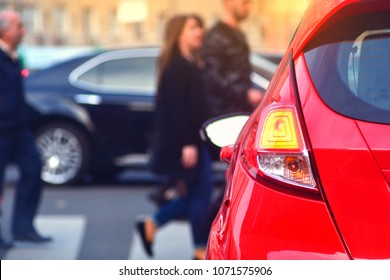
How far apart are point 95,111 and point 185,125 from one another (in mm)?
5141

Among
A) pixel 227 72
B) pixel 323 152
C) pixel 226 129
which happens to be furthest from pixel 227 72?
pixel 323 152

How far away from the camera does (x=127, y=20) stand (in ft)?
118

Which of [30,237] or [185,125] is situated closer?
[185,125]

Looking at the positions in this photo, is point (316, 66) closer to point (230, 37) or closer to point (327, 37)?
point (327, 37)

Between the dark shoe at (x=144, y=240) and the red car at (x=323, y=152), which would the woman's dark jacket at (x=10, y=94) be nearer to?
the dark shoe at (x=144, y=240)

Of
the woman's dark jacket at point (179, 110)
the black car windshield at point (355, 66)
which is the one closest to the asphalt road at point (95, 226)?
the woman's dark jacket at point (179, 110)

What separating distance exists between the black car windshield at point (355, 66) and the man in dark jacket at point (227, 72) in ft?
14.7

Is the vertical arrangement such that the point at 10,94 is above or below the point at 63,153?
above

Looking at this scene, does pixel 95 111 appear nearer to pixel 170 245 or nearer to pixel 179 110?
pixel 170 245

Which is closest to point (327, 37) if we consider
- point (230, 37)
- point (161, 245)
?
point (230, 37)

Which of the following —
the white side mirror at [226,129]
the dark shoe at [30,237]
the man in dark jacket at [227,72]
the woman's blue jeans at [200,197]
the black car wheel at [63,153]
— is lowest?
the black car wheel at [63,153]

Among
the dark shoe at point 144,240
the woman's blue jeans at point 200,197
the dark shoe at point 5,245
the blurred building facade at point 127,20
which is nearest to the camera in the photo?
the woman's blue jeans at point 200,197

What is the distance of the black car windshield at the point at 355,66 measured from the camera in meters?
3.18

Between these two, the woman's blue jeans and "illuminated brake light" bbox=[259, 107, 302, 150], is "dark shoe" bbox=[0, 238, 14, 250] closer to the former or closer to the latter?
the woman's blue jeans
